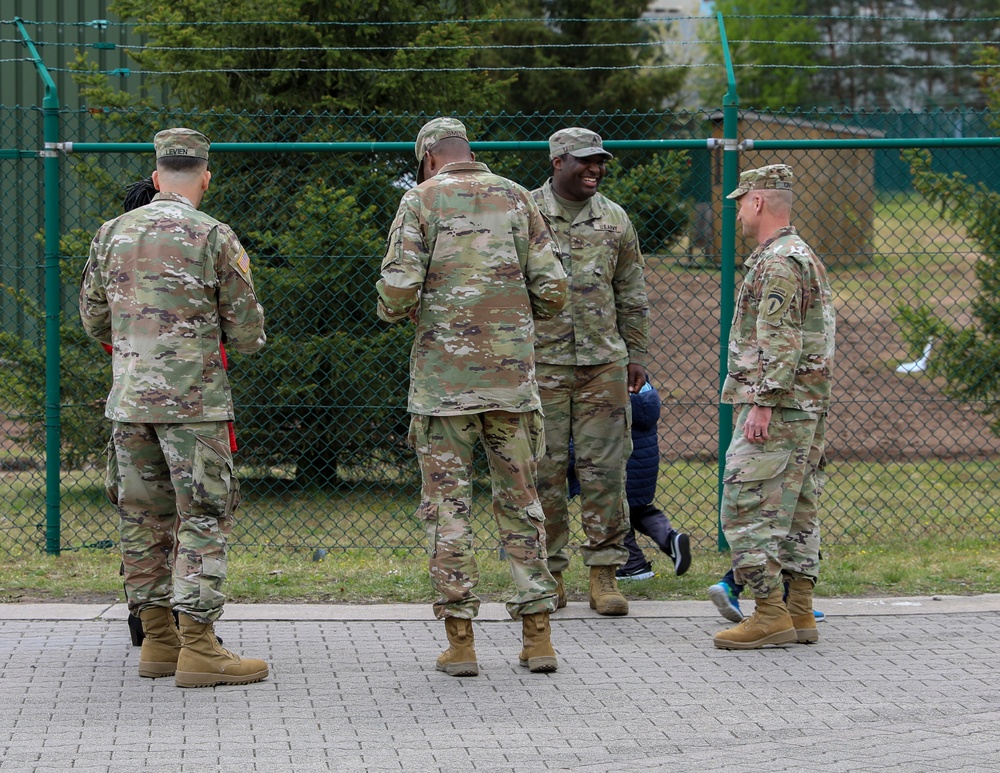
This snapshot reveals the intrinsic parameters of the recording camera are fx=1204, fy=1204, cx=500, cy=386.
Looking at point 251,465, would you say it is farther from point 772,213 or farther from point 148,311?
point 772,213

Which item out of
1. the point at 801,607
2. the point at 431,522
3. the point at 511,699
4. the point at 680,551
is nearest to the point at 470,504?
the point at 431,522

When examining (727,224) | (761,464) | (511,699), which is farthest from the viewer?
(727,224)

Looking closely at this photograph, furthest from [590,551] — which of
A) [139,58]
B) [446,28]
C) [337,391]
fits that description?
[139,58]

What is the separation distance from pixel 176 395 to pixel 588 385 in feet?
6.59

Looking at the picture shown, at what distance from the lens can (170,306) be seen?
4520mm

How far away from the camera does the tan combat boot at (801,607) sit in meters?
5.25

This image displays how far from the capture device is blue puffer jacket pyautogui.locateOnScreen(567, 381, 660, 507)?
6207mm

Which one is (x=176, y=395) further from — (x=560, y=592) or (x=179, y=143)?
(x=560, y=592)

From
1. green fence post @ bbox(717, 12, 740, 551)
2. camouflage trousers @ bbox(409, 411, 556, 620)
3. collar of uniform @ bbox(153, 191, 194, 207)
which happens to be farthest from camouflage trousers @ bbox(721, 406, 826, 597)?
collar of uniform @ bbox(153, 191, 194, 207)

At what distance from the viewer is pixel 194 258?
→ 179 inches

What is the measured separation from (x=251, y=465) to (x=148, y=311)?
140 inches

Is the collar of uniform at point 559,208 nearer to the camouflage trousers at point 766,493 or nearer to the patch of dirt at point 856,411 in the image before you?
the camouflage trousers at point 766,493

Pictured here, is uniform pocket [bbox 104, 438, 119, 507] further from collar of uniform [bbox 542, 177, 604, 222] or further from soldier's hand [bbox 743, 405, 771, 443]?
soldier's hand [bbox 743, 405, 771, 443]

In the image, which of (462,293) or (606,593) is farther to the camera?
(606,593)
